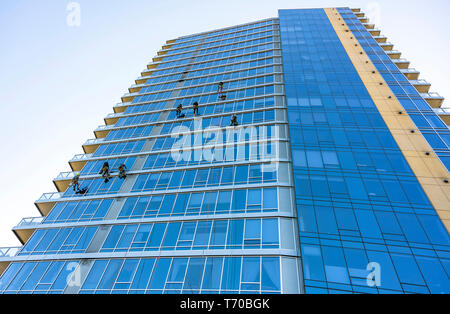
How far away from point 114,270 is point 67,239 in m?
6.49

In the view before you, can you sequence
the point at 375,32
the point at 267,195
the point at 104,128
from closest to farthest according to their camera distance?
the point at 267,195 → the point at 104,128 → the point at 375,32

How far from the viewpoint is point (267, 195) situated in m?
19.2

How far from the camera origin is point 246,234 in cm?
1711

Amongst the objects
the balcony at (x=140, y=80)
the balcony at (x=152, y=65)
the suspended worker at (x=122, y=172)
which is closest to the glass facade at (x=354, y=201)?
the suspended worker at (x=122, y=172)

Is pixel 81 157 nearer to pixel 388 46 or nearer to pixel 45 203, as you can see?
pixel 45 203

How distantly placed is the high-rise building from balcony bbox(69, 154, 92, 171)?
17 centimetres

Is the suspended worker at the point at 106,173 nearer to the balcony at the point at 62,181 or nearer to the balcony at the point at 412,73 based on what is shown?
the balcony at the point at 62,181

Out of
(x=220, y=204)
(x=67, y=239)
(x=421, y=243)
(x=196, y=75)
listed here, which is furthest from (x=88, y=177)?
(x=421, y=243)

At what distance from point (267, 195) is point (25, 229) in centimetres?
2258

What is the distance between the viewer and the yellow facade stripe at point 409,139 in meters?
16.9

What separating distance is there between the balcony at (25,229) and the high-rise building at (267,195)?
12 centimetres

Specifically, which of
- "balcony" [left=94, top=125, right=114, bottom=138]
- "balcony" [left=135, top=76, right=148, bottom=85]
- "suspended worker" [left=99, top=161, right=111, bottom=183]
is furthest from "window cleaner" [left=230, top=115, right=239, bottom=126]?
"balcony" [left=135, top=76, right=148, bottom=85]

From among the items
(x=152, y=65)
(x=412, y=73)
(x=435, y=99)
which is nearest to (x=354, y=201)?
(x=435, y=99)

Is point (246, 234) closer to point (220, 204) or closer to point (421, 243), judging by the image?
point (220, 204)
